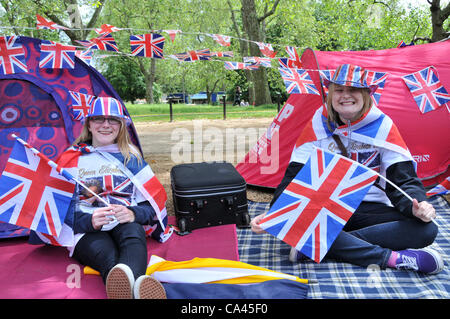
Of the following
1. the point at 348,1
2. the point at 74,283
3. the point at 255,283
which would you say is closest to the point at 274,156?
the point at 255,283

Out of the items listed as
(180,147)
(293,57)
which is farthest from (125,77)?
(293,57)

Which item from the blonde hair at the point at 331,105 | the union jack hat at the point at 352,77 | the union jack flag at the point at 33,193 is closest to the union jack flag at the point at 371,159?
the blonde hair at the point at 331,105

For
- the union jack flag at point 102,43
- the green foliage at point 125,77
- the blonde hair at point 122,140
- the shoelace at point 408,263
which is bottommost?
the shoelace at point 408,263

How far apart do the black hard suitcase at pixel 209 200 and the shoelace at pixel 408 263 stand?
1.37 m

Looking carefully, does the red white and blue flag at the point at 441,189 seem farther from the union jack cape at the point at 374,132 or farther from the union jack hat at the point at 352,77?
the union jack hat at the point at 352,77

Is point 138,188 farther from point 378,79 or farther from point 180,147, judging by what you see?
point 180,147

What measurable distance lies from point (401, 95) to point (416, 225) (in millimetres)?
1942

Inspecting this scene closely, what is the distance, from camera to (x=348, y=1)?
33.0ft

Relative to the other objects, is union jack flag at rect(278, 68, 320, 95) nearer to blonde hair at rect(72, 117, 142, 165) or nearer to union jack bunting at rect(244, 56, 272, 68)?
union jack bunting at rect(244, 56, 272, 68)

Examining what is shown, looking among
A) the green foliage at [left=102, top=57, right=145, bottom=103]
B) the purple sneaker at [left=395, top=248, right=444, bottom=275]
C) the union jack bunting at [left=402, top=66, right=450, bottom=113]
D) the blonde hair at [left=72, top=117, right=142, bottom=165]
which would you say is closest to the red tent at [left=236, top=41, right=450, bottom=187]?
the union jack bunting at [left=402, top=66, right=450, bottom=113]

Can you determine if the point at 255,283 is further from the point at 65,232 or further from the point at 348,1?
the point at 348,1

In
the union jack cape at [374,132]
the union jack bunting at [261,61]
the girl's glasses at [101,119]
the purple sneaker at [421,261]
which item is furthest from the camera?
the union jack bunting at [261,61]

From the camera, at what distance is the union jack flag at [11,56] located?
3.11 metres

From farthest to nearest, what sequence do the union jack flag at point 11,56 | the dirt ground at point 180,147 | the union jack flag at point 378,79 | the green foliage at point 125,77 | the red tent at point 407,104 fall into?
the green foliage at point 125,77 < the dirt ground at point 180,147 < the red tent at point 407,104 < the union jack flag at point 378,79 < the union jack flag at point 11,56
